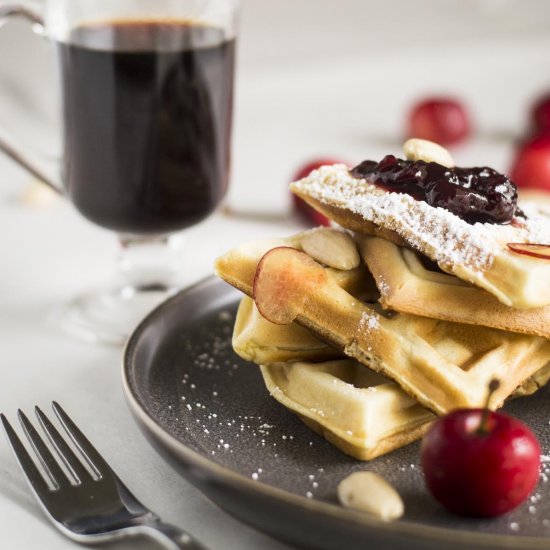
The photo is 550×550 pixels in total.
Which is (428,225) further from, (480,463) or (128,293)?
(128,293)

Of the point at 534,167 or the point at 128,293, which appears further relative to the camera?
the point at 534,167

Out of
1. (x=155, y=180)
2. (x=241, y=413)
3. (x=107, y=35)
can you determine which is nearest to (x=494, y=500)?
(x=241, y=413)

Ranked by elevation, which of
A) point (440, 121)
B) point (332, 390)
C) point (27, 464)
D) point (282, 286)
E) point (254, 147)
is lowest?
point (254, 147)

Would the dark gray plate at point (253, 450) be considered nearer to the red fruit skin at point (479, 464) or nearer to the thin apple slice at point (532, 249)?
the red fruit skin at point (479, 464)

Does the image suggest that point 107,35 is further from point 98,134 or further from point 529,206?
point 529,206

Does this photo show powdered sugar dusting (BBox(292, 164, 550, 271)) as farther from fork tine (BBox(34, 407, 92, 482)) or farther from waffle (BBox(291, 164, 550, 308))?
fork tine (BBox(34, 407, 92, 482))

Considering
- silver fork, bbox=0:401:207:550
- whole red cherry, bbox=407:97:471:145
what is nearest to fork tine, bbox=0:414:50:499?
silver fork, bbox=0:401:207:550

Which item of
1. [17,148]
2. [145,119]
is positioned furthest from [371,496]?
[17,148]
